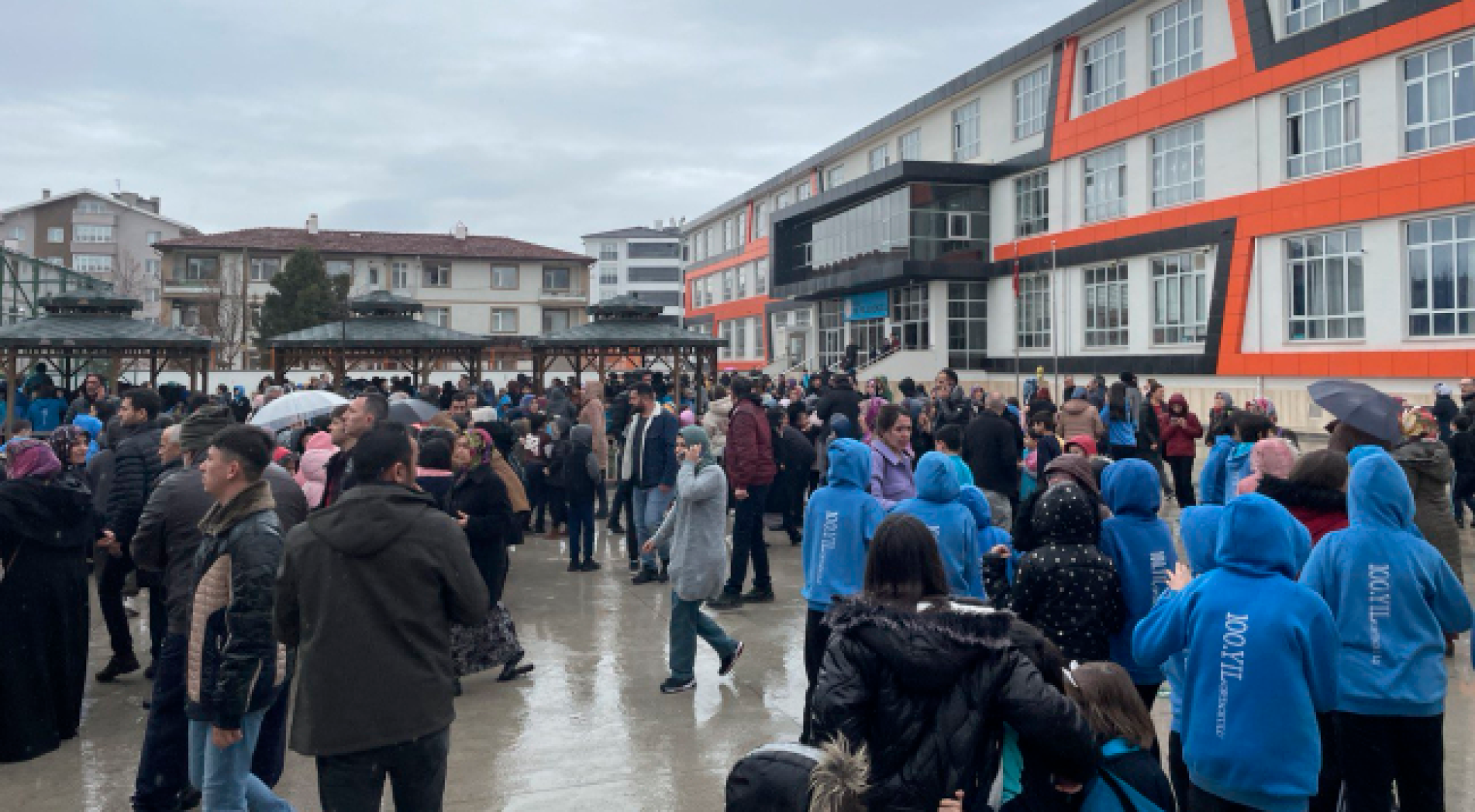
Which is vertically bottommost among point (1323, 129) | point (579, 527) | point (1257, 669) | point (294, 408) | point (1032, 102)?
point (579, 527)

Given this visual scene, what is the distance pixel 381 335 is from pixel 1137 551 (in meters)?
17.4

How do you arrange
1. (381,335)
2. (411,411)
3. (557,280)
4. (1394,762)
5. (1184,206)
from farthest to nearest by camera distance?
1. (557,280)
2. (1184,206)
3. (381,335)
4. (411,411)
5. (1394,762)

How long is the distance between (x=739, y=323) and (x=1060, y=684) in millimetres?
53527

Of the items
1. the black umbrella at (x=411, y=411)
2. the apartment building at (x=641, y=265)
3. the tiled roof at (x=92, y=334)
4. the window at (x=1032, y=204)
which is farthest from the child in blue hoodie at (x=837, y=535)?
the apartment building at (x=641, y=265)

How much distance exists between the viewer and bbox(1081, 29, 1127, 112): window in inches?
1102

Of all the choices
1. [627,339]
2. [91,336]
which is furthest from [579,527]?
[91,336]

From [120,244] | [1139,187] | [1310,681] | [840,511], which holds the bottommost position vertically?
[1310,681]

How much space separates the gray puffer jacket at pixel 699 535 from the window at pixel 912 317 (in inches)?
1102

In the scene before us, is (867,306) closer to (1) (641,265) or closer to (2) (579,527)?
(2) (579,527)

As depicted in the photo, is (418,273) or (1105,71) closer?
(1105,71)

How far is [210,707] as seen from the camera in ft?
12.3

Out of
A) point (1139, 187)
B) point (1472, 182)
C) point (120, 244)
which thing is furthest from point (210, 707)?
point (120, 244)

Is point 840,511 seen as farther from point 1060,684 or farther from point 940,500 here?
point 1060,684

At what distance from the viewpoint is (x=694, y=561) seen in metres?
6.33
